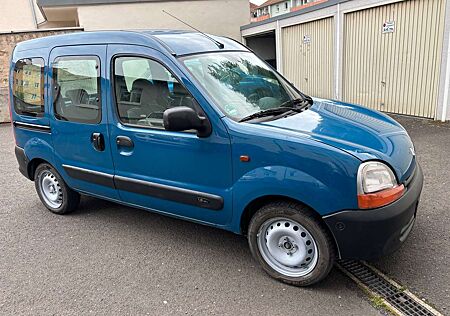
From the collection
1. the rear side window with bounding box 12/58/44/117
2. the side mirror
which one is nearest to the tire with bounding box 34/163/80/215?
the rear side window with bounding box 12/58/44/117

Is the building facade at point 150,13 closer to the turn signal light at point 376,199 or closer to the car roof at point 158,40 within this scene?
the car roof at point 158,40

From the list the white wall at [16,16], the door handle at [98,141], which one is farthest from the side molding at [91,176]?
the white wall at [16,16]

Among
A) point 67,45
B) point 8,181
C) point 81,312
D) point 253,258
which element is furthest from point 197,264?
point 8,181

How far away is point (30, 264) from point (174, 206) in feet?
4.71

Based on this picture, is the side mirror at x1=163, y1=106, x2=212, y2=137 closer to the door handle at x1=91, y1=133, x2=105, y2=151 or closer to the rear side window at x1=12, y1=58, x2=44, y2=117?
the door handle at x1=91, y1=133, x2=105, y2=151

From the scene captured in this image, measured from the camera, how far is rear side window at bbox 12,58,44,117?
4199 millimetres

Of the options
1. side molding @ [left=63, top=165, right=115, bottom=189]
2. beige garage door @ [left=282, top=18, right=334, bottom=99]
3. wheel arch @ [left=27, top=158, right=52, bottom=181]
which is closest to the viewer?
side molding @ [left=63, top=165, right=115, bottom=189]

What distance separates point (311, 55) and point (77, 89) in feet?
31.5

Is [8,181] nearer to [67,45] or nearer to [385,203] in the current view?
[67,45]

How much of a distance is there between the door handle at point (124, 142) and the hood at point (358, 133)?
1279 millimetres

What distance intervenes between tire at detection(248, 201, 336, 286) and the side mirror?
0.82 m

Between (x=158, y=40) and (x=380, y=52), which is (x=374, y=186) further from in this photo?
(x=380, y=52)

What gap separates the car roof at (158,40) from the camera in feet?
10.9

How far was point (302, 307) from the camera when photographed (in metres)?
2.74
